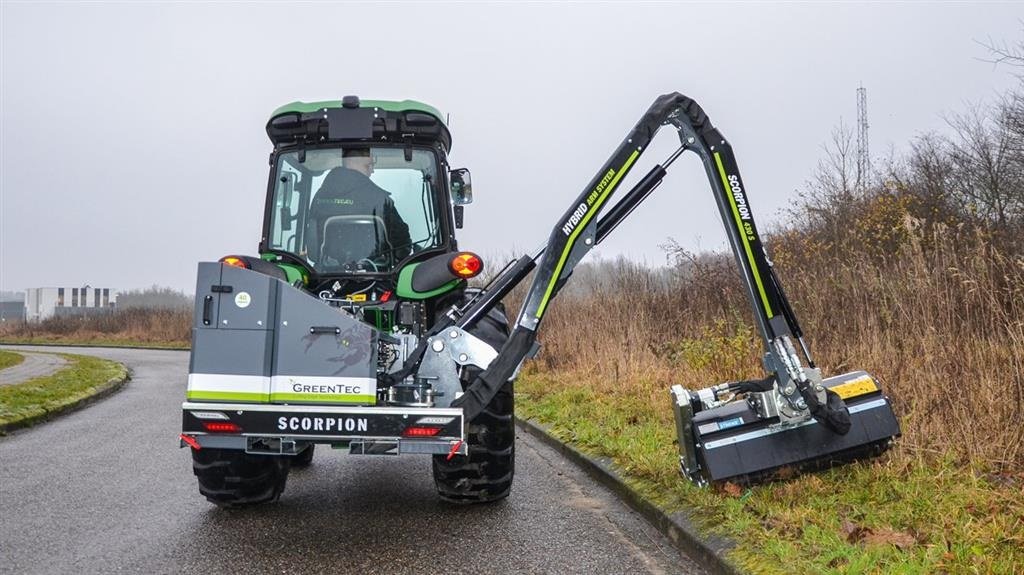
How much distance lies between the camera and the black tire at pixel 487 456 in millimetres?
5742

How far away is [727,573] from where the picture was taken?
4.36 m

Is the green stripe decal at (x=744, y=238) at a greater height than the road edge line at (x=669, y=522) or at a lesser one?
greater

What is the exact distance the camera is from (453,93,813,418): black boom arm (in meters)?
5.40

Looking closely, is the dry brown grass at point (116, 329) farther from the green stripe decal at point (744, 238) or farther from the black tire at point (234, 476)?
the green stripe decal at point (744, 238)

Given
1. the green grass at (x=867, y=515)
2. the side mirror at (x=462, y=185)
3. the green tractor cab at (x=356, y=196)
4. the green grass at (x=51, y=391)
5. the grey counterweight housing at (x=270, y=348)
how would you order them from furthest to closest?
the green grass at (x=51, y=391) < the side mirror at (x=462, y=185) < the green tractor cab at (x=356, y=196) < the grey counterweight housing at (x=270, y=348) < the green grass at (x=867, y=515)

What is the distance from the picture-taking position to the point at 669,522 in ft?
17.3

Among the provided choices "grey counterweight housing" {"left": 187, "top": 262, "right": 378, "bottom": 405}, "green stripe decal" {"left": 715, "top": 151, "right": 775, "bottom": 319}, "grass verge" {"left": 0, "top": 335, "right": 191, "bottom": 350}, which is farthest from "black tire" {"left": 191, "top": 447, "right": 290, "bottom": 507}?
"grass verge" {"left": 0, "top": 335, "right": 191, "bottom": 350}

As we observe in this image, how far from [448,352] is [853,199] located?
10321mm

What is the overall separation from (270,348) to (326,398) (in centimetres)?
43

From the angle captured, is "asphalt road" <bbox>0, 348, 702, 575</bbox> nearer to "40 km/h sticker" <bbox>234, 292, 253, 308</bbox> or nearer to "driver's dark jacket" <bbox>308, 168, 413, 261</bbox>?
"40 km/h sticker" <bbox>234, 292, 253, 308</bbox>

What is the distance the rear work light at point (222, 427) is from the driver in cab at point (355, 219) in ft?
5.86

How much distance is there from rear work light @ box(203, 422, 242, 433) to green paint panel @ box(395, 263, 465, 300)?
155 cm

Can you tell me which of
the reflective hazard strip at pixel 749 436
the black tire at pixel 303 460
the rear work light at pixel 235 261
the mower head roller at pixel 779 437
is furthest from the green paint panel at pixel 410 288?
the black tire at pixel 303 460

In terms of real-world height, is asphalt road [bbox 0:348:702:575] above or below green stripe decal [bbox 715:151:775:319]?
below
